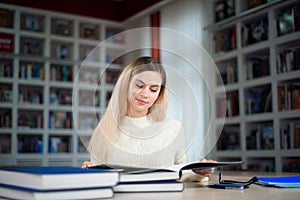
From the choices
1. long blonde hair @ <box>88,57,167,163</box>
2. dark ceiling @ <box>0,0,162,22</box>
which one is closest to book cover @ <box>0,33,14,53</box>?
dark ceiling @ <box>0,0,162,22</box>

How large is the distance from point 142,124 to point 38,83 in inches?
210

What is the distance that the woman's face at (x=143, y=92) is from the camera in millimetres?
848

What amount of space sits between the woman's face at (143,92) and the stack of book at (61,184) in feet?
0.86

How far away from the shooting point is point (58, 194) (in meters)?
0.57

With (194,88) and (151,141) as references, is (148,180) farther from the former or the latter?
(194,88)

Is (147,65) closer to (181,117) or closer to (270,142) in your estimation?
(181,117)

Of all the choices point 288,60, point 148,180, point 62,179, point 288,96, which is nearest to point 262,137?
point 288,96

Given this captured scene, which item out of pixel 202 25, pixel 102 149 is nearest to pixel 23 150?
pixel 202 25

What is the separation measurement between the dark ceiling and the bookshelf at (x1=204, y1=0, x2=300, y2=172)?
1.37 meters

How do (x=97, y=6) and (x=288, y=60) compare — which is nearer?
(x=288, y=60)

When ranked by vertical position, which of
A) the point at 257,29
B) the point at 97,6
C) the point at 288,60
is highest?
the point at 97,6

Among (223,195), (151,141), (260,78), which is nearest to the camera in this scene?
(223,195)

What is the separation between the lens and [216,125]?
2.97ft

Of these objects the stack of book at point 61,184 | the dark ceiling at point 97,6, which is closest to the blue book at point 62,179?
the stack of book at point 61,184
